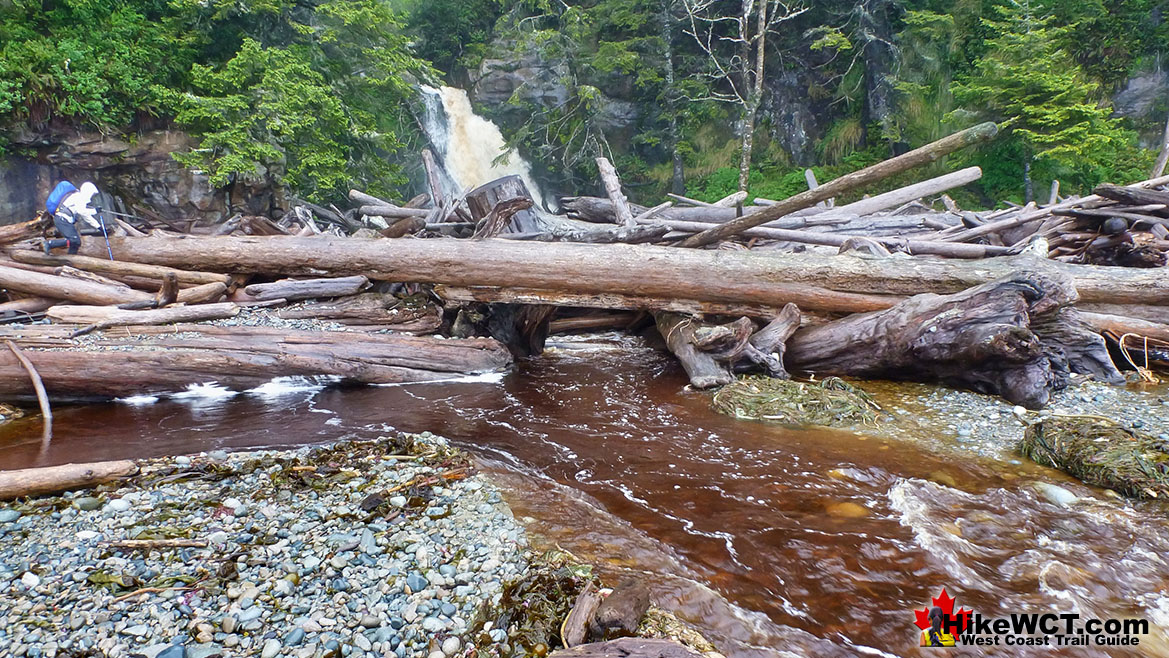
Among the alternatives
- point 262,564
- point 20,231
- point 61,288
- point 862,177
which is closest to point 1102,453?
point 862,177

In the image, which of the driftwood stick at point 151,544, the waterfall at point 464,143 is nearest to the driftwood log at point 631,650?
the driftwood stick at point 151,544

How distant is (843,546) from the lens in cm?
356

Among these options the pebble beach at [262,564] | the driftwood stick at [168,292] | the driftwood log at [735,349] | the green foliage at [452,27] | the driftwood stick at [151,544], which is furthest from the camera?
the green foliage at [452,27]

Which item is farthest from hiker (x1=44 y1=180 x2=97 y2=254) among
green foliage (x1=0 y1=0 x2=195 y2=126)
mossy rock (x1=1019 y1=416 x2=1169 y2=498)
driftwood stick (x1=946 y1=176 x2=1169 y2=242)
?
driftwood stick (x1=946 y1=176 x2=1169 y2=242)

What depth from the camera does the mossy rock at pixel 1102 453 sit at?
13.1 feet

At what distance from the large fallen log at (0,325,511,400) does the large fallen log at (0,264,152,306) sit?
1.53 m

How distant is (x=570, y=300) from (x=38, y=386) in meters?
5.86

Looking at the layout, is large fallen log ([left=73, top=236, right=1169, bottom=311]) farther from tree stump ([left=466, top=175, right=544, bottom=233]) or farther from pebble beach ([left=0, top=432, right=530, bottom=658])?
pebble beach ([left=0, top=432, right=530, bottom=658])

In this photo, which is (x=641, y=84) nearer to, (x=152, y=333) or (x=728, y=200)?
(x=728, y=200)

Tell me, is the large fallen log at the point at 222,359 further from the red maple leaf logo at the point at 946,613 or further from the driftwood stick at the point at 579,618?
the red maple leaf logo at the point at 946,613

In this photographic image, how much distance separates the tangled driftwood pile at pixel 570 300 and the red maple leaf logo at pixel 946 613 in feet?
12.3

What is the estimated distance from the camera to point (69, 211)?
28.8 feet

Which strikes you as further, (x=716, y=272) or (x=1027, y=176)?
(x=1027, y=176)

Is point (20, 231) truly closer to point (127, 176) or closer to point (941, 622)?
point (127, 176)
